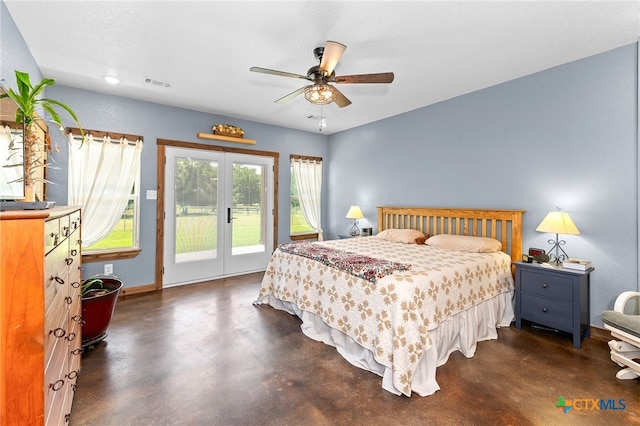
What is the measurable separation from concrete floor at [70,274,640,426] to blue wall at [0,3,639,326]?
1.03m

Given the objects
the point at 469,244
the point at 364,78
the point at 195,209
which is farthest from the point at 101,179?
the point at 469,244

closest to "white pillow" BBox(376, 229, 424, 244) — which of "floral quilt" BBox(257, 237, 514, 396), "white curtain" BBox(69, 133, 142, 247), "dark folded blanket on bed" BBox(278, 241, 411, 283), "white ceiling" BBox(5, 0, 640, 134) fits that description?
"floral quilt" BBox(257, 237, 514, 396)

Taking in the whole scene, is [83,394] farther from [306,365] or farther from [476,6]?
[476,6]

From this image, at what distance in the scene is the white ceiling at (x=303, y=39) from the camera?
83.6 inches

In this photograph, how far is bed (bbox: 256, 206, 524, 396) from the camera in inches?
79.6

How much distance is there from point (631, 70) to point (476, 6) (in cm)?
180

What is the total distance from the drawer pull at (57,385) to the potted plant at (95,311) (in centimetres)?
130

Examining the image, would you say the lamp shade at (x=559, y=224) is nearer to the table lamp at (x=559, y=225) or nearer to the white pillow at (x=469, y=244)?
the table lamp at (x=559, y=225)

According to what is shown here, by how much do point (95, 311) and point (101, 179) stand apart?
6.78 ft

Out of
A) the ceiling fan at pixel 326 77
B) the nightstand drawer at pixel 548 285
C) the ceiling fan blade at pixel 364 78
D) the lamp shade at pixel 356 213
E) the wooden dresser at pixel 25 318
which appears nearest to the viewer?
the wooden dresser at pixel 25 318

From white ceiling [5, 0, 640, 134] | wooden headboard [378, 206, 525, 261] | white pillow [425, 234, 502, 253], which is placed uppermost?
white ceiling [5, 0, 640, 134]

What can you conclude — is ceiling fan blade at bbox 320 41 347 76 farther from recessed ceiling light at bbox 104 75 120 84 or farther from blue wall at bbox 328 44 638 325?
recessed ceiling light at bbox 104 75 120 84

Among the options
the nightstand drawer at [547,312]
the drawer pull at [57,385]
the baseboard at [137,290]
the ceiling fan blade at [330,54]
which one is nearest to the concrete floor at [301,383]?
the nightstand drawer at [547,312]

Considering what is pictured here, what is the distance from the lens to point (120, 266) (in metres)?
3.91
